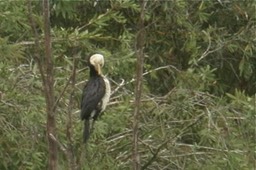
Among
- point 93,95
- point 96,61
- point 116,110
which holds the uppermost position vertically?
point 96,61

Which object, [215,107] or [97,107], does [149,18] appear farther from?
[97,107]

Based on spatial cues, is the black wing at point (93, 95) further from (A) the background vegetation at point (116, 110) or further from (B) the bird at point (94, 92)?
(A) the background vegetation at point (116, 110)

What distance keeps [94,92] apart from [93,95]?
1cm

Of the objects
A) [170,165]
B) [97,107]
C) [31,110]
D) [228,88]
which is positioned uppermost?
[97,107]

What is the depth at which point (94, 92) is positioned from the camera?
8.21ft

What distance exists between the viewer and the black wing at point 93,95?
8.23 feet

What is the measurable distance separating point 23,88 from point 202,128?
0.76m

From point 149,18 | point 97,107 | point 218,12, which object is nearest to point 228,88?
point 218,12

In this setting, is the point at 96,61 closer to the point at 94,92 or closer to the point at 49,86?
the point at 94,92

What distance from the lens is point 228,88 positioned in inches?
213

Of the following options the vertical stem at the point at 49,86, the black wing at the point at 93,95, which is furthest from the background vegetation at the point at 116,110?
the vertical stem at the point at 49,86

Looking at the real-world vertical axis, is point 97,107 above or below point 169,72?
above

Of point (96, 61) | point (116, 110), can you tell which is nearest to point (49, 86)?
point (96, 61)

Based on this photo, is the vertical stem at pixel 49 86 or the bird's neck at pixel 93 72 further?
the bird's neck at pixel 93 72
